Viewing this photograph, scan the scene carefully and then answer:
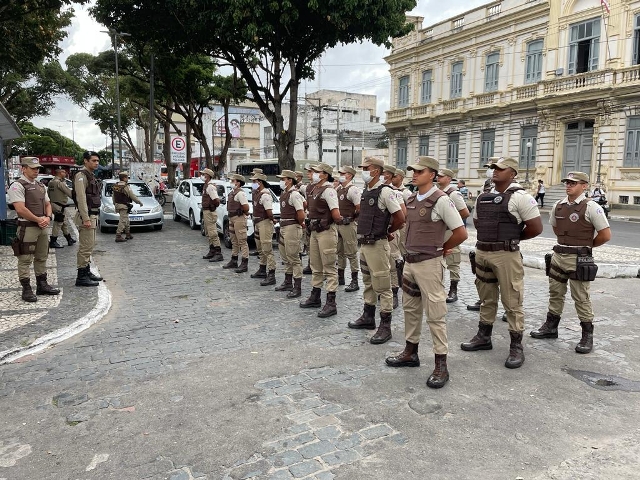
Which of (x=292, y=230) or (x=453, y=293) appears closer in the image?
(x=453, y=293)

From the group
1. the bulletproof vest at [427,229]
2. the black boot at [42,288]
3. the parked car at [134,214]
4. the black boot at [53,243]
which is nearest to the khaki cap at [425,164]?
the bulletproof vest at [427,229]

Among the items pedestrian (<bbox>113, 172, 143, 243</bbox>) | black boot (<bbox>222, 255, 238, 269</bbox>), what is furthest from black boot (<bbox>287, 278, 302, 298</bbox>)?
pedestrian (<bbox>113, 172, 143, 243</bbox>)

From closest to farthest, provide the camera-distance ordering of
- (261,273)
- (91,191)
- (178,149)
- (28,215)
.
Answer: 1. (28,215)
2. (91,191)
3. (261,273)
4. (178,149)

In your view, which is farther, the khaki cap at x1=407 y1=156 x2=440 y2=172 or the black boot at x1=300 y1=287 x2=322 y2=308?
the black boot at x1=300 y1=287 x2=322 y2=308

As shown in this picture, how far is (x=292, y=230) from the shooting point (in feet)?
25.8

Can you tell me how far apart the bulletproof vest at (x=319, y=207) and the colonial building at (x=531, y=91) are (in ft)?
72.6

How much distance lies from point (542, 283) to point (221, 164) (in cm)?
2132

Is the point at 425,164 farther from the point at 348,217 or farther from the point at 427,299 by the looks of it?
the point at 348,217

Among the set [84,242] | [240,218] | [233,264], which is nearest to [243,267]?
[233,264]

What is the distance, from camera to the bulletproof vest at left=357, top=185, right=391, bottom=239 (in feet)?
18.3

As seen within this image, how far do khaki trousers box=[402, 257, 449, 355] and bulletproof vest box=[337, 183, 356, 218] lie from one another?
2.59 meters

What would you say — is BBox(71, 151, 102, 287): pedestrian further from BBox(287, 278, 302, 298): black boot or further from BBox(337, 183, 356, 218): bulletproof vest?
BBox(337, 183, 356, 218): bulletproof vest

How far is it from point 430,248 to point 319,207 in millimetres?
2618

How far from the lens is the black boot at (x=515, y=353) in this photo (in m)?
4.69
